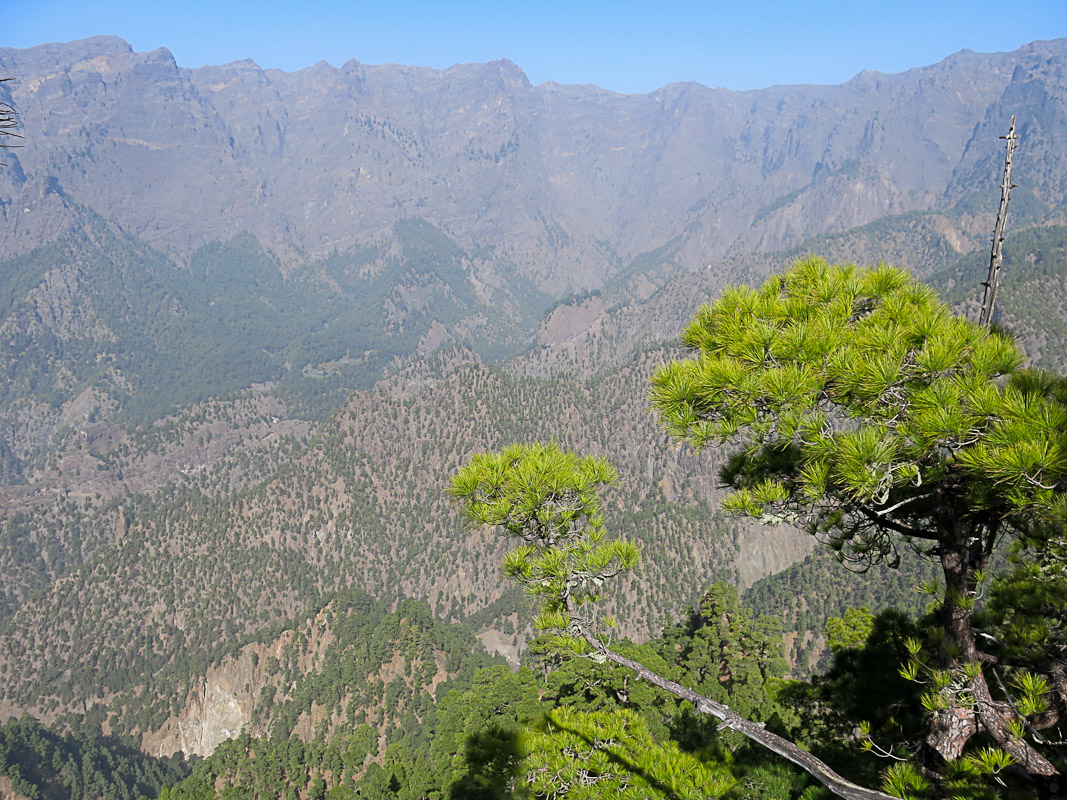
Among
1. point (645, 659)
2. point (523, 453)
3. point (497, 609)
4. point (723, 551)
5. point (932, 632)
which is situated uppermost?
point (523, 453)

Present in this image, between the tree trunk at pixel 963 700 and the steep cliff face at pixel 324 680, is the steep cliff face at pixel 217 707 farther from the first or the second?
the tree trunk at pixel 963 700

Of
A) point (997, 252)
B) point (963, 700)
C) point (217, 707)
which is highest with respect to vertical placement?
point (997, 252)

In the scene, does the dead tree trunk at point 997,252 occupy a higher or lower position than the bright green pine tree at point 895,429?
higher

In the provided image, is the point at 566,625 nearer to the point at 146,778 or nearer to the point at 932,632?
the point at 932,632

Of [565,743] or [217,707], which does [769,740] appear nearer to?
[565,743]

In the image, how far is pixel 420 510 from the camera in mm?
192250

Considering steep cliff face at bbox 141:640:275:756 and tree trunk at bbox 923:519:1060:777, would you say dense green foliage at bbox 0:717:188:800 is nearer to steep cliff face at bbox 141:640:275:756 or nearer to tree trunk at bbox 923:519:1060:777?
steep cliff face at bbox 141:640:275:756

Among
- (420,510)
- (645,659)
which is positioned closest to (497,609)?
(420,510)

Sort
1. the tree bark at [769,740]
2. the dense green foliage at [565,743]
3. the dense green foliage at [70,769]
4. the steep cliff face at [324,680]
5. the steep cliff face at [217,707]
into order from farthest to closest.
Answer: the steep cliff face at [217,707], the dense green foliage at [70,769], the steep cliff face at [324,680], the dense green foliage at [565,743], the tree bark at [769,740]

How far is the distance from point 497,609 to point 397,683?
65774 millimetres

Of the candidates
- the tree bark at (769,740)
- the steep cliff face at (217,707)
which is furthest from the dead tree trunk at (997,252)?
the steep cliff face at (217,707)

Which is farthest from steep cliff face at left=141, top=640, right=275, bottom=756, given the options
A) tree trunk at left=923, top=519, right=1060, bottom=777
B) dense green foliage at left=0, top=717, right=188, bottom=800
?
tree trunk at left=923, top=519, right=1060, bottom=777

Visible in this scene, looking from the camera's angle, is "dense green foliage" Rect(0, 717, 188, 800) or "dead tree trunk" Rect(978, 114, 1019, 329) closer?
"dead tree trunk" Rect(978, 114, 1019, 329)

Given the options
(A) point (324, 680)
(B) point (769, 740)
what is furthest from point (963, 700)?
(A) point (324, 680)
